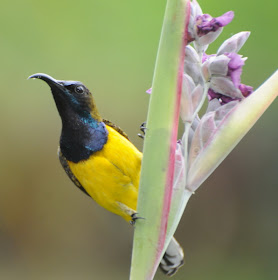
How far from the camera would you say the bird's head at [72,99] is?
895mm

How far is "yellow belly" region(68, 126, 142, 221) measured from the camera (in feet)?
3.26

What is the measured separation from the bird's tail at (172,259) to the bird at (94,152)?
163 mm

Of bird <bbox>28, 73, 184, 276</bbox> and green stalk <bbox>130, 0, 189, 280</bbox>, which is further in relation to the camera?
bird <bbox>28, 73, 184, 276</bbox>

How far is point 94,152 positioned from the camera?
38.8 inches

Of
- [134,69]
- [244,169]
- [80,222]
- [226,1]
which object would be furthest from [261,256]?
[226,1]

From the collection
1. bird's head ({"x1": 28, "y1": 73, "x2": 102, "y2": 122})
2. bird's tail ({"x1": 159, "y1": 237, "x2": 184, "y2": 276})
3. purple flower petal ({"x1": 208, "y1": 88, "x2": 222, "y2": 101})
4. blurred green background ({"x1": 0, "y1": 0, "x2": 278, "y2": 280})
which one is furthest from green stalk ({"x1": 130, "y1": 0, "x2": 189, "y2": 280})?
blurred green background ({"x1": 0, "y1": 0, "x2": 278, "y2": 280})

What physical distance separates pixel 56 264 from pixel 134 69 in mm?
1250

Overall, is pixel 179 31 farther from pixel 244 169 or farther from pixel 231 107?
pixel 244 169

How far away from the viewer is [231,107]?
57cm

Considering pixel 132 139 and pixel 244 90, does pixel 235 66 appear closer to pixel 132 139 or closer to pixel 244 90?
pixel 244 90

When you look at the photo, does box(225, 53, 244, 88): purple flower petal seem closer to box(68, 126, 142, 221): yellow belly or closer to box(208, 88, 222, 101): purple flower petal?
box(208, 88, 222, 101): purple flower petal

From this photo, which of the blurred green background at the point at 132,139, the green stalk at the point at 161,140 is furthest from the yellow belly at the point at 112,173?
the blurred green background at the point at 132,139

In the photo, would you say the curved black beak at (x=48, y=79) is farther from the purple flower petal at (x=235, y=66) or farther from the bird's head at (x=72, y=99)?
the purple flower petal at (x=235, y=66)

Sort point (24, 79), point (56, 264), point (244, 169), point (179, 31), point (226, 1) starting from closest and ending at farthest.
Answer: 1. point (179, 31)
2. point (226, 1)
3. point (24, 79)
4. point (244, 169)
5. point (56, 264)
